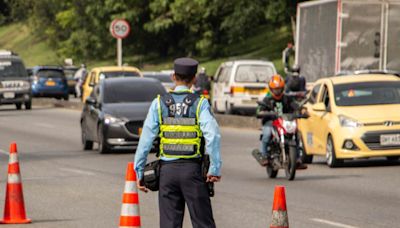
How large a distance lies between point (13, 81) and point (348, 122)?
27.5 meters

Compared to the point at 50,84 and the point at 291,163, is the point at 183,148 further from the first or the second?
the point at 50,84

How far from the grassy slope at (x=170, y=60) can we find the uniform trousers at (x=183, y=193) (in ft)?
162

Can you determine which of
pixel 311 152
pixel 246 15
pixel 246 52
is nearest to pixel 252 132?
pixel 311 152

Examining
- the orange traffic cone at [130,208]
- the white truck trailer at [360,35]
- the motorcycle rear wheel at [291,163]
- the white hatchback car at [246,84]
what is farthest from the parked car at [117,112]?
the orange traffic cone at [130,208]

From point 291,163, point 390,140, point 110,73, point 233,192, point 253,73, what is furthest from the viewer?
point 110,73

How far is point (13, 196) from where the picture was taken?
1379cm

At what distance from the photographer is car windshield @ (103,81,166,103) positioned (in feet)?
89.3

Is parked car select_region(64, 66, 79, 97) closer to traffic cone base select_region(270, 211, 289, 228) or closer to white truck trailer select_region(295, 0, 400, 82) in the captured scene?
white truck trailer select_region(295, 0, 400, 82)

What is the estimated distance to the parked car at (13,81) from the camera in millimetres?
47750

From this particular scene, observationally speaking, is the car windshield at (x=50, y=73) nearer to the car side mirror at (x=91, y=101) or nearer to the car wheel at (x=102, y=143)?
the car side mirror at (x=91, y=101)

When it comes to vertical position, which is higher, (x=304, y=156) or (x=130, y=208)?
(x=130, y=208)

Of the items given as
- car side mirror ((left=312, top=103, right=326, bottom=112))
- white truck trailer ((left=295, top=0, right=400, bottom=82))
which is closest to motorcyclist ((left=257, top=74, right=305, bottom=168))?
car side mirror ((left=312, top=103, right=326, bottom=112))

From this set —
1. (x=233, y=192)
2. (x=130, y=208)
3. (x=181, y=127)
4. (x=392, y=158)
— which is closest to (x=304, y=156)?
(x=392, y=158)

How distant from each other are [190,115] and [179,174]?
42 centimetres
